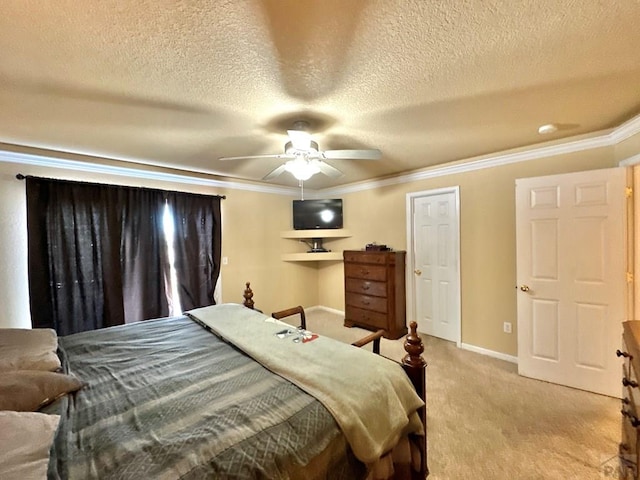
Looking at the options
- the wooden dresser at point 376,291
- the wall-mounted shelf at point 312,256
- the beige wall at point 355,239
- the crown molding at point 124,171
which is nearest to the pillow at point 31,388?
the beige wall at point 355,239

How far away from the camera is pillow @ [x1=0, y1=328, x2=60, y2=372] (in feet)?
4.86

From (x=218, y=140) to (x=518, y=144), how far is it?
118 inches

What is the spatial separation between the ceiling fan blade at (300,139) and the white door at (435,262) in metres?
2.28

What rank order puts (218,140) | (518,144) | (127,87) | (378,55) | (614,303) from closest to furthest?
1. (378,55)
2. (127,87)
3. (614,303)
4. (218,140)
5. (518,144)

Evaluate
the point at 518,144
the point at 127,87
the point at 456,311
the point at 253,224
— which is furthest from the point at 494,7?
the point at 253,224

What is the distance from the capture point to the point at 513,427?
206 centimetres

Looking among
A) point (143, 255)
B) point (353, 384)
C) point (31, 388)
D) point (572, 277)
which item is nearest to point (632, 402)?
point (353, 384)

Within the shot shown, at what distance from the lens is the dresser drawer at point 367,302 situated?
153 inches

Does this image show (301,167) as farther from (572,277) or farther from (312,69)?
(572,277)

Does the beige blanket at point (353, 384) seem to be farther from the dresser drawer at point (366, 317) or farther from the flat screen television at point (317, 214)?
the flat screen television at point (317, 214)

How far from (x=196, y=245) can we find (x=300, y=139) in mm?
2415

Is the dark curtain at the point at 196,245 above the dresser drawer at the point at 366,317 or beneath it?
above

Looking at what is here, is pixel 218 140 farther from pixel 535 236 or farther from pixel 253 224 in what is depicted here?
pixel 535 236

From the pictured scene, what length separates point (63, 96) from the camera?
178 centimetres
